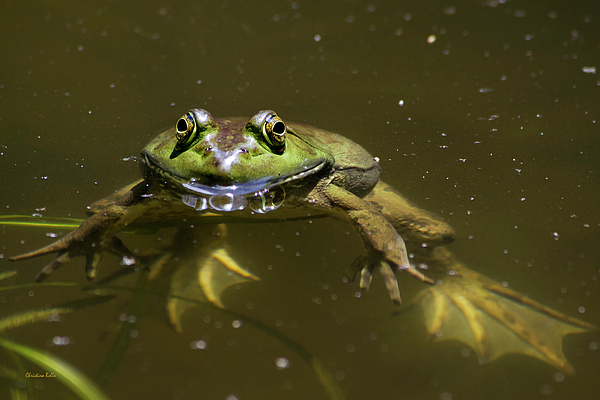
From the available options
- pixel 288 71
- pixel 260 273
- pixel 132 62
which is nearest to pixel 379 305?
pixel 260 273

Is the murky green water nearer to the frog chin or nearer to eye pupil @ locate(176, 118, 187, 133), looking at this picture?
the frog chin

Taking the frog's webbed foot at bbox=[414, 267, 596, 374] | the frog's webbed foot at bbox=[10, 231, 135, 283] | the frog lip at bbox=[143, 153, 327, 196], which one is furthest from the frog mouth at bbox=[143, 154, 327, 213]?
the frog's webbed foot at bbox=[414, 267, 596, 374]

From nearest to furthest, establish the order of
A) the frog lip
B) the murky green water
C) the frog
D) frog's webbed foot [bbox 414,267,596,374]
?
the murky green water → frog's webbed foot [bbox 414,267,596,374] → the frog → the frog lip

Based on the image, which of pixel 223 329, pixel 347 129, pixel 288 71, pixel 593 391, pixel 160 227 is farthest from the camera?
pixel 288 71

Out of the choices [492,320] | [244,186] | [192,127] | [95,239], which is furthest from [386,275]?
[95,239]

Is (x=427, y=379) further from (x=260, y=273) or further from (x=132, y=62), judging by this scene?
(x=132, y=62)

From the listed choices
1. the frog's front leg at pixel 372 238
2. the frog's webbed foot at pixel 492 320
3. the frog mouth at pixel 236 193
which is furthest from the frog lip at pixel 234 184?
the frog's webbed foot at pixel 492 320

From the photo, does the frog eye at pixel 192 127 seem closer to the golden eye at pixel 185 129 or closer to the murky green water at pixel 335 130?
the golden eye at pixel 185 129
